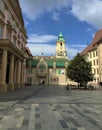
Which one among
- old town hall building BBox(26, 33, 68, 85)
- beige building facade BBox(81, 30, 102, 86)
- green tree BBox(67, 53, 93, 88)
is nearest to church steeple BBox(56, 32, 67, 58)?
old town hall building BBox(26, 33, 68, 85)

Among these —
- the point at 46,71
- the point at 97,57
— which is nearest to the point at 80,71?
the point at 97,57

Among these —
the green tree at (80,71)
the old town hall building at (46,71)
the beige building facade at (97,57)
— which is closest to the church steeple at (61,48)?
the old town hall building at (46,71)

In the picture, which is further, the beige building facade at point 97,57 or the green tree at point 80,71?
the beige building facade at point 97,57

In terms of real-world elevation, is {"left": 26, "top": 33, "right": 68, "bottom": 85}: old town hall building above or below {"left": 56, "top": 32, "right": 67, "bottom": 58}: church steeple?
below

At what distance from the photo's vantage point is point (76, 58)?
152 feet

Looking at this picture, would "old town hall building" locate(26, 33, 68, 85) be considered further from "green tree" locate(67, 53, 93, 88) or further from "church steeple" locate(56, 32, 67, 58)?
"green tree" locate(67, 53, 93, 88)

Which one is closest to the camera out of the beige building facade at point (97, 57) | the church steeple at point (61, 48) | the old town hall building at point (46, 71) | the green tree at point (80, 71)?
the green tree at point (80, 71)

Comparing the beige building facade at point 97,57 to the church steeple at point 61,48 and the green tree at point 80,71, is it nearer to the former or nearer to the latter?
the green tree at point 80,71

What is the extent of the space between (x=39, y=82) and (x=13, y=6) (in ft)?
186

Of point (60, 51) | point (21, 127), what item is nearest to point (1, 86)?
point (21, 127)

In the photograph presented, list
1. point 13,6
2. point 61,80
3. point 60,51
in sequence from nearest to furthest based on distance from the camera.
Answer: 1. point 13,6
2. point 61,80
3. point 60,51

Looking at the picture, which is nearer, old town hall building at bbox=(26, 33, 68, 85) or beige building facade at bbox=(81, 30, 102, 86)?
beige building facade at bbox=(81, 30, 102, 86)

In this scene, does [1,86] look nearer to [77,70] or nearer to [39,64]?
[77,70]

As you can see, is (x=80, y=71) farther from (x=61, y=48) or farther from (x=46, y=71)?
(x=61, y=48)
